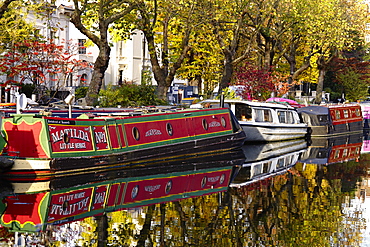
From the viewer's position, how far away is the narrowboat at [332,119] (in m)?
40.1

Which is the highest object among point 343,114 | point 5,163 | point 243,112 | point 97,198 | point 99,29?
point 99,29

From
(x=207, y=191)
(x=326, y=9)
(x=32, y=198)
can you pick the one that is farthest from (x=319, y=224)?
(x=326, y=9)

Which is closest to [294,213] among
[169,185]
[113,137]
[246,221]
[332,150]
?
[246,221]

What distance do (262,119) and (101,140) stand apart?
13699 mm

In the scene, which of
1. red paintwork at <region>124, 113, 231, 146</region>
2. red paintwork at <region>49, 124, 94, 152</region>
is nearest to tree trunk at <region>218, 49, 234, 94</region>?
red paintwork at <region>124, 113, 231, 146</region>

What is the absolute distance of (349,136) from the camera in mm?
43844

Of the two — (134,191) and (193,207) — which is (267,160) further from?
(193,207)

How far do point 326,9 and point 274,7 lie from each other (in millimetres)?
5412

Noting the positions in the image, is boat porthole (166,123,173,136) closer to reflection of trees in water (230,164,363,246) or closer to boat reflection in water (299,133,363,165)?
reflection of trees in water (230,164,363,246)

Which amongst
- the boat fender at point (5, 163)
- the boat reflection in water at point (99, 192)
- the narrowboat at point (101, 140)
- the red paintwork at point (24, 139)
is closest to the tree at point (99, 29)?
the narrowboat at point (101, 140)

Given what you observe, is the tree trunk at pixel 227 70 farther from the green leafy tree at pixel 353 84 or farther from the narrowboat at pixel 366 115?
the green leafy tree at pixel 353 84

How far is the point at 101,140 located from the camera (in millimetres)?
21672

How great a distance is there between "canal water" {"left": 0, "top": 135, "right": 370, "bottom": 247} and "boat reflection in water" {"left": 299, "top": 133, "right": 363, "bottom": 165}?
11.2 ft

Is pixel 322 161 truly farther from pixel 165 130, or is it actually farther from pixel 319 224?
pixel 319 224
